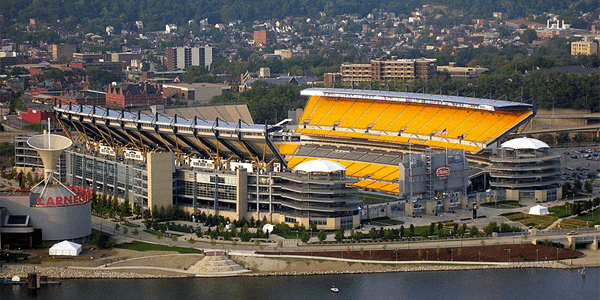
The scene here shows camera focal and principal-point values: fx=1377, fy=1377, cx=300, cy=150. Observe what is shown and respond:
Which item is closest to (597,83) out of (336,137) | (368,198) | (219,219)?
(336,137)

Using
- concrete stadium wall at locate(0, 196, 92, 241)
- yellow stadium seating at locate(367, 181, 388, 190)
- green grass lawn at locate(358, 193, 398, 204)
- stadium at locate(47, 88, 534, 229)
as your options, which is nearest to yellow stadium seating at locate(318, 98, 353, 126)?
stadium at locate(47, 88, 534, 229)

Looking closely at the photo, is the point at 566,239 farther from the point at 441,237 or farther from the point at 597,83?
the point at 597,83

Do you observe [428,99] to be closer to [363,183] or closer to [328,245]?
[363,183]

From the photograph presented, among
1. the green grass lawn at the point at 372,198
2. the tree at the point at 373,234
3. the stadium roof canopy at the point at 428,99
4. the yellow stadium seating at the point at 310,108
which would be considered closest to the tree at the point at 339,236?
the tree at the point at 373,234

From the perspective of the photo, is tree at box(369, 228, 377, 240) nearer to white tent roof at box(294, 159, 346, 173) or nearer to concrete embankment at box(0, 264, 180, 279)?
white tent roof at box(294, 159, 346, 173)

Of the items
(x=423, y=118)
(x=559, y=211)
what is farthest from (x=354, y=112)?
(x=559, y=211)

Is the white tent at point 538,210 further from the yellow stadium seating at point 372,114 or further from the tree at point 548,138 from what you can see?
the tree at point 548,138

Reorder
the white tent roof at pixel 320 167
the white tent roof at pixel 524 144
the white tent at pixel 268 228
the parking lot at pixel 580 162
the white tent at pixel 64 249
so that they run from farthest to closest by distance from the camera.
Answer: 1. the parking lot at pixel 580 162
2. the white tent roof at pixel 524 144
3. the white tent roof at pixel 320 167
4. the white tent at pixel 268 228
5. the white tent at pixel 64 249
